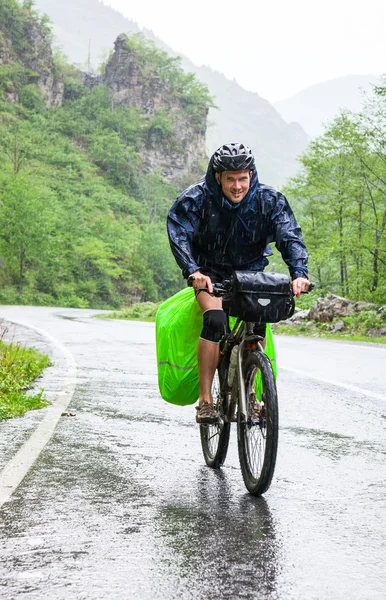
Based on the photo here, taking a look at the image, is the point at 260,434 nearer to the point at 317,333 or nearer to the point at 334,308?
the point at 317,333

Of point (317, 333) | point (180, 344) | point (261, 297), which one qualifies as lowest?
point (317, 333)

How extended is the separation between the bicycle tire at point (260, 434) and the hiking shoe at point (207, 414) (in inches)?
10.8

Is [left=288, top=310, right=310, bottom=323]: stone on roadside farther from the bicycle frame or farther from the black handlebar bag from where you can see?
the black handlebar bag

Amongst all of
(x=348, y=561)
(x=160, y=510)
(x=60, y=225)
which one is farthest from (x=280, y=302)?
(x=60, y=225)

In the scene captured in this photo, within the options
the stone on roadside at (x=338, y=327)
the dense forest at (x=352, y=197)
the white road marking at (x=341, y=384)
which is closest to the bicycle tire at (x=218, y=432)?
the white road marking at (x=341, y=384)

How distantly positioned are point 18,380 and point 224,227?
500 cm

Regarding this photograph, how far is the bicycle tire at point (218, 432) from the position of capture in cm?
534

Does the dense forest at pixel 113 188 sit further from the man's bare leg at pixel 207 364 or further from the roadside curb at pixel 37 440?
the man's bare leg at pixel 207 364

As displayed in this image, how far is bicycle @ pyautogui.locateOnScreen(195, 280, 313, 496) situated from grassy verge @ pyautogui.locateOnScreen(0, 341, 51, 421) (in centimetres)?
277

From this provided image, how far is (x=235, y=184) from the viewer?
202 inches

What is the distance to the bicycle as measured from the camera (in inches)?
180

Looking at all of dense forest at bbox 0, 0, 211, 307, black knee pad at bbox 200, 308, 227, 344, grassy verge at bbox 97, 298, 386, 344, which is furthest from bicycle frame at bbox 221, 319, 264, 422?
dense forest at bbox 0, 0, 211, 307

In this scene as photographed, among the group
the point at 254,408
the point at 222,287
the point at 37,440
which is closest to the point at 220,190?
the point at 222,287

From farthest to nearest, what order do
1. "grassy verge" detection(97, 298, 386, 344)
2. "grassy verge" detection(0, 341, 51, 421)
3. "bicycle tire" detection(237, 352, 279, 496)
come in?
"grassy verge" detection(97, 298, 386, 344) < "grassy verge" detection(0, 341, 51, 421) < "bicycle tire" detection(237, 352, 279, 496)
